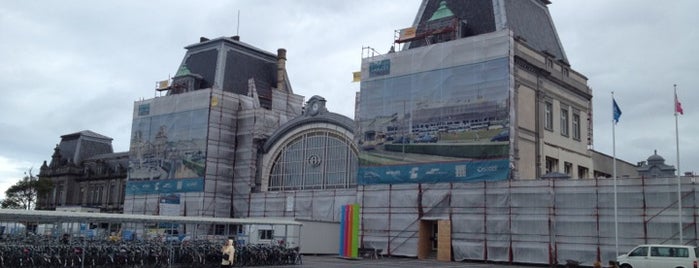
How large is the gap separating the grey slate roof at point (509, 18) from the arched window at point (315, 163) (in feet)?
36.4

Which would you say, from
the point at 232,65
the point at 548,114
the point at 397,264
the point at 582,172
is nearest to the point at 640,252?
the point at 397,264

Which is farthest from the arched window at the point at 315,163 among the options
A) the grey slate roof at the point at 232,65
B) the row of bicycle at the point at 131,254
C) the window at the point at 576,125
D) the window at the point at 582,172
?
the row of bicycle at the point at 131,254

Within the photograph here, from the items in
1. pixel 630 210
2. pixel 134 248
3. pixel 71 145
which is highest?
pixel 71 145

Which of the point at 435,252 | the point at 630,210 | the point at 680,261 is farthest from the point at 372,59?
the point at 680,261

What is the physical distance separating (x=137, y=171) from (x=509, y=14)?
38.3m

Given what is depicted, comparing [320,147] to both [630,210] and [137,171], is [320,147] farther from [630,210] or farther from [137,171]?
[630,210]

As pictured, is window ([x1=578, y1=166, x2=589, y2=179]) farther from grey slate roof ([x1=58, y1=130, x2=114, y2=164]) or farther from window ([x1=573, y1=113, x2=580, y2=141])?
grey slate roof ([x1=58, y1=130, x2=114, y2=164])

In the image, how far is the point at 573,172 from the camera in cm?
5019

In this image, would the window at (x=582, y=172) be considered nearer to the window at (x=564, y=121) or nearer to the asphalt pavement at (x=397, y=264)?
the window at (x=564, y=121)

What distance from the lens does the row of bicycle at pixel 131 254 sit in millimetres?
29422

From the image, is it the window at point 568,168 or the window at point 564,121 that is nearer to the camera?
the window at point 568,168

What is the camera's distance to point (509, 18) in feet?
155

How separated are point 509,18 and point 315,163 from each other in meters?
20.3

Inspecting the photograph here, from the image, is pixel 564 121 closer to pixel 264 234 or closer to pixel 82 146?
pixel 264 234
